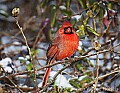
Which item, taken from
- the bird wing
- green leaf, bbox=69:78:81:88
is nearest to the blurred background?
green leaf, bbox=69:78:81:88

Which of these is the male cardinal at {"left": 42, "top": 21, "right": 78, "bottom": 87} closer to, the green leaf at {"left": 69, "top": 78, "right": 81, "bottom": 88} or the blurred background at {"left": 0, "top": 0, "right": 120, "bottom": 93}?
the blurred background at {"left": 0, "top": 0, "right": 120, "bottom": 93}

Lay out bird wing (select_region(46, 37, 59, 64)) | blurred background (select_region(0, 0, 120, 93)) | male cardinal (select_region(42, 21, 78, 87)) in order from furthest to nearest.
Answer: blurred background (select_region(0, 0, 120, 93))
bird wing (select_region(46, 37, 59, 64))
male cardinal (select_region(42, 21, 78, 87))

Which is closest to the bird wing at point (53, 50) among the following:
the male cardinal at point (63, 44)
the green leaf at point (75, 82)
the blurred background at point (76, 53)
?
the male cardinal at point (63, 44)

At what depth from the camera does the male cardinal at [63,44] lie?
2.79m

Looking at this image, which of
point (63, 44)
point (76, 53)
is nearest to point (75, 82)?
point (76, 53)

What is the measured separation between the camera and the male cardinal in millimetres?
2791

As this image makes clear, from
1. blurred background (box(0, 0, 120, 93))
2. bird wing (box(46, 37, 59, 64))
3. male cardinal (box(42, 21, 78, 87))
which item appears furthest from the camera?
blurred background (box(0, 0, 120, 93))

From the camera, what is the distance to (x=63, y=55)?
9.44 feet

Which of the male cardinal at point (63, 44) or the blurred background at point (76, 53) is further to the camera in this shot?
the blurred background at point (76, 53)

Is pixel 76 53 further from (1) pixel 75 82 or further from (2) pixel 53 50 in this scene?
(2) pixel 53 50

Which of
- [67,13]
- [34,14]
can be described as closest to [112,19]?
[67,13]

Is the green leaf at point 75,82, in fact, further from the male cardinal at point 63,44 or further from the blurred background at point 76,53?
the male cardinal at point 63,44

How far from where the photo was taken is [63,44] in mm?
2846

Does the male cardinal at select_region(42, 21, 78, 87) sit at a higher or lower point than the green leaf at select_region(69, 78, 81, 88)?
higher
